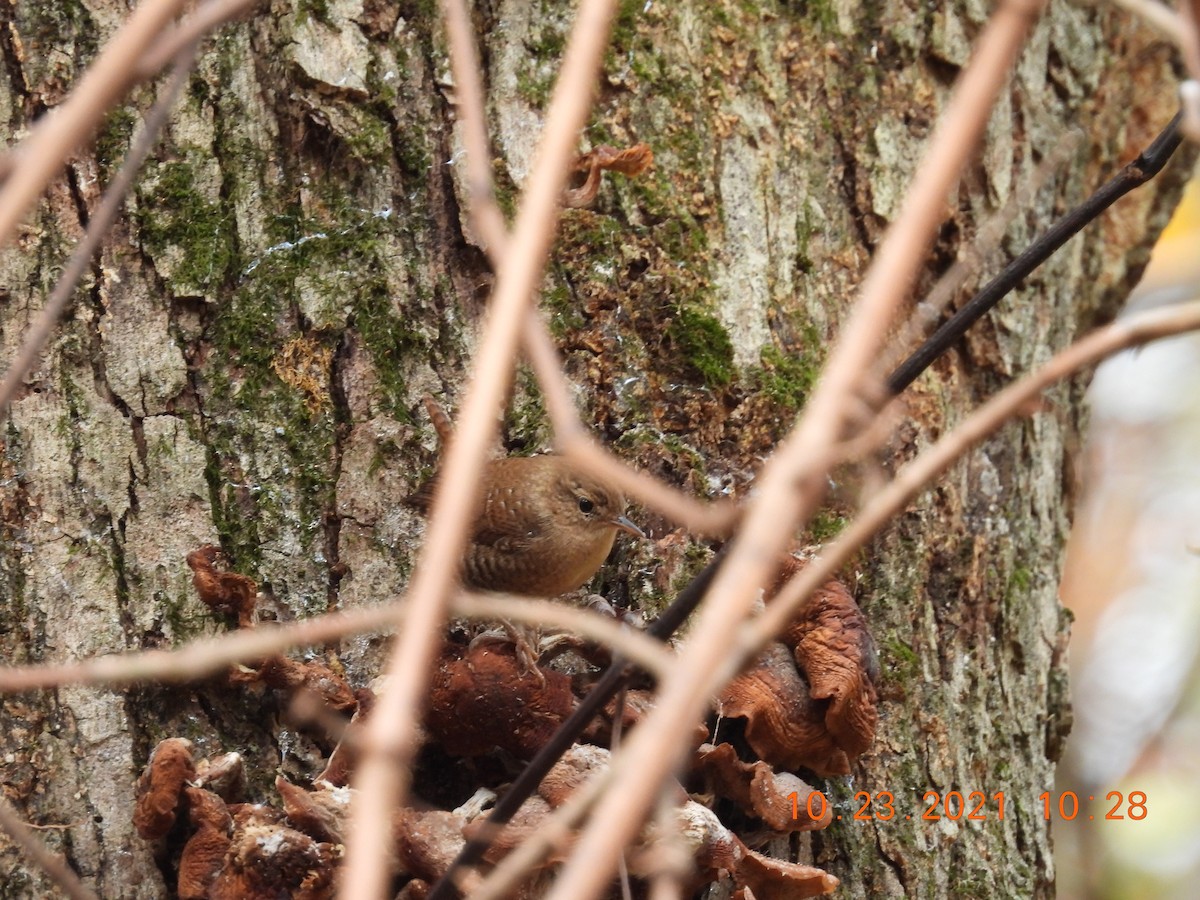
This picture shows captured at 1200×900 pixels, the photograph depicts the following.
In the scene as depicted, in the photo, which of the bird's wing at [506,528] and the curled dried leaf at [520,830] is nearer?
the curled dried leaf at [520,830]

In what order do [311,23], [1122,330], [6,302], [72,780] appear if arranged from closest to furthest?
1. [1122,330]
2. [72,780]
3. [6,302]
4. [311,23]

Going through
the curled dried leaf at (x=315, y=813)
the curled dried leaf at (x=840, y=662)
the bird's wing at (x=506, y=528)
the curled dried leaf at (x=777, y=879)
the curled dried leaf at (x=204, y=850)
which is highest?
the bird's wing at (x=506, y=528)

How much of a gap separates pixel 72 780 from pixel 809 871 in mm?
1247

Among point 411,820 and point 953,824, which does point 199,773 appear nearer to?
point 411,820

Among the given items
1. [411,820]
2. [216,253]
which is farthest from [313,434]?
[411,820]

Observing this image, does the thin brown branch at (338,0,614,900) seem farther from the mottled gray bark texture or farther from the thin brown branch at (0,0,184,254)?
the mottled gray bark texture

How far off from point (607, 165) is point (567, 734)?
1.36 meters

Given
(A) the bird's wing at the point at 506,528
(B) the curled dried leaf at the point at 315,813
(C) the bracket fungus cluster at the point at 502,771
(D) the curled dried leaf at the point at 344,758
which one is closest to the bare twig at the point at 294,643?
(C) the bracket fungus cluster at the point at 502,771

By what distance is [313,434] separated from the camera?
7.95 ft

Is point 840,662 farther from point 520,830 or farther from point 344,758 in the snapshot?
point 344,758

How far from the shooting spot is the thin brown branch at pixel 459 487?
2.63 feet

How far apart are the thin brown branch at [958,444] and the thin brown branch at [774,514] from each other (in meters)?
0.06

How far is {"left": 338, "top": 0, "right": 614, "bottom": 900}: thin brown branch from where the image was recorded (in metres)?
0.80

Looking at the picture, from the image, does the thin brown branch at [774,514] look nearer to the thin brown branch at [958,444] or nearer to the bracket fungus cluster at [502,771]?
the thin brown branch at [958,444]
